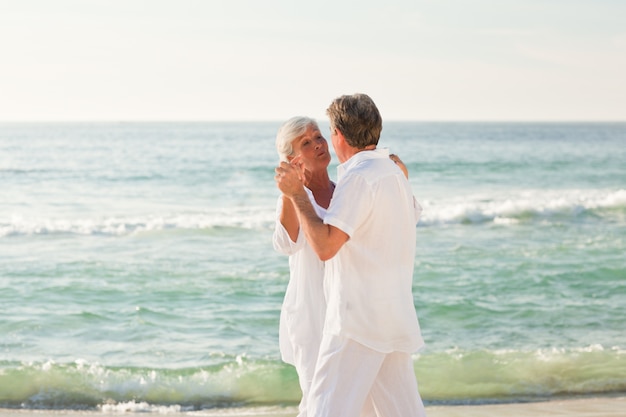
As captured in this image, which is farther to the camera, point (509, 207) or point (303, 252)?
point (509, 207)

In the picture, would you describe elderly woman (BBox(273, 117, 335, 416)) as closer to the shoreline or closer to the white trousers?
the white trousers

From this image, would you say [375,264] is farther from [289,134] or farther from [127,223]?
[127,223]

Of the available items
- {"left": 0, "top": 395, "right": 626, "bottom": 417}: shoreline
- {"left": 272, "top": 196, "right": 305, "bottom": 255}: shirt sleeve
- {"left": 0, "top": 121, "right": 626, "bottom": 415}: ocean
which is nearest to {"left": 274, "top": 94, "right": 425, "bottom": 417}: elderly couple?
{"left": 272, "top": 196, "right": 305, "bottom": 255}: shirt sleeve

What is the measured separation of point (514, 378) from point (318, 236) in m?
4.74

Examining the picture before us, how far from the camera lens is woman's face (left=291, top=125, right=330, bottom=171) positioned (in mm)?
3994

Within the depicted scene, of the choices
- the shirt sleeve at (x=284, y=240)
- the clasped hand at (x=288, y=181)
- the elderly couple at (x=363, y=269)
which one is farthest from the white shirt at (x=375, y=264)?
the shirt sleeve at (x=284, y=240)

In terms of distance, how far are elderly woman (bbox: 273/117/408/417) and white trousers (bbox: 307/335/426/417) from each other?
0.55 metres

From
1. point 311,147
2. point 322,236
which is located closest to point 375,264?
point 322,236

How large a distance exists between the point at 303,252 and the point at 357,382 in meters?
0.79

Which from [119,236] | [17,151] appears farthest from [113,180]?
[17,151]

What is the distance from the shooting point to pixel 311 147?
4.01 metres

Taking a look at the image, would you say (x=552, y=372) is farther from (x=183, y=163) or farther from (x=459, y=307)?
(x=183, y=163)

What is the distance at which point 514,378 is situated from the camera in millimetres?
7520

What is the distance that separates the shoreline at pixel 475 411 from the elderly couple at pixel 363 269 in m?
2.92
